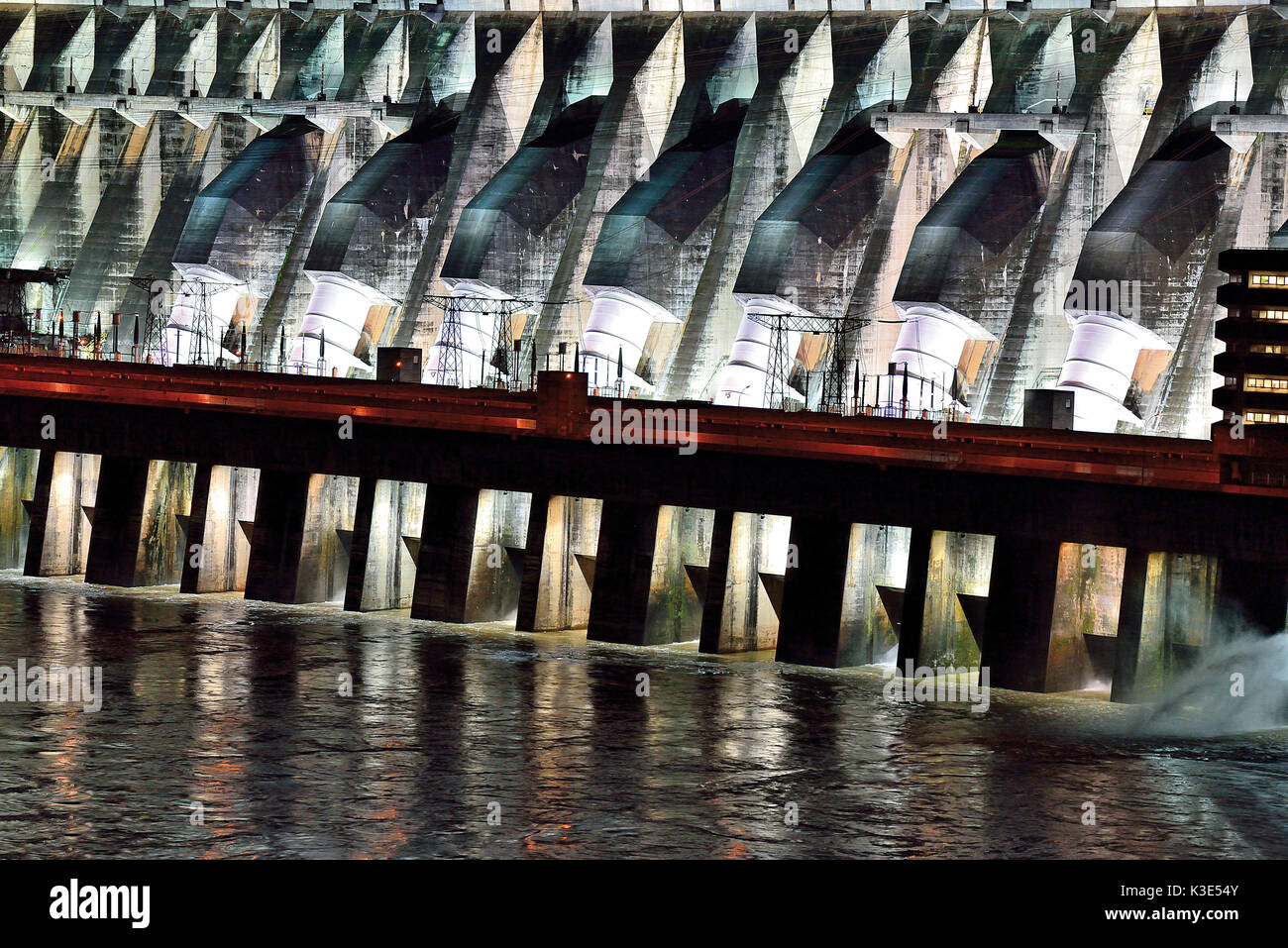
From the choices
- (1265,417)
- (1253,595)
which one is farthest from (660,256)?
(1253,595)

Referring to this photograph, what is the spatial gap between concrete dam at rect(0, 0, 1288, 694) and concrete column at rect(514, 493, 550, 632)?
0.10 metres

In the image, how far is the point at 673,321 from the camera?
71312 millimetres

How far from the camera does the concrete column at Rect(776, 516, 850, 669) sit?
46750 mm

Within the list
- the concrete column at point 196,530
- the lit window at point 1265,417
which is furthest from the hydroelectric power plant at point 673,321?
the concrete column at point 196,530

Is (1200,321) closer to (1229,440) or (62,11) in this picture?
(1229,440)

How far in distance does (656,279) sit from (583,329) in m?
3.64

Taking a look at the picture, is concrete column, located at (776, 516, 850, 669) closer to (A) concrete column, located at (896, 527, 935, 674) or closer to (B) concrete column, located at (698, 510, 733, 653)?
(A) concrete column, located at (896, 527, 935, 674)

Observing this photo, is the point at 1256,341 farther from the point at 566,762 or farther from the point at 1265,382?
the point at 566,762

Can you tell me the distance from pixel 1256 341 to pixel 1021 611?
7.60 metres

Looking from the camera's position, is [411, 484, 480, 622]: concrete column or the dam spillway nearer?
[411, 484, 480, 622]: concrete column

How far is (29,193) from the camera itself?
90.4 m

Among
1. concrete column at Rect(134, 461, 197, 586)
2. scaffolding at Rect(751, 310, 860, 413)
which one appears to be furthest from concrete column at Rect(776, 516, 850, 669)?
concrete column at Rect(134, 461, 197, 586)

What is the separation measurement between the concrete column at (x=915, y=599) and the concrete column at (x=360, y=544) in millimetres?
16145
